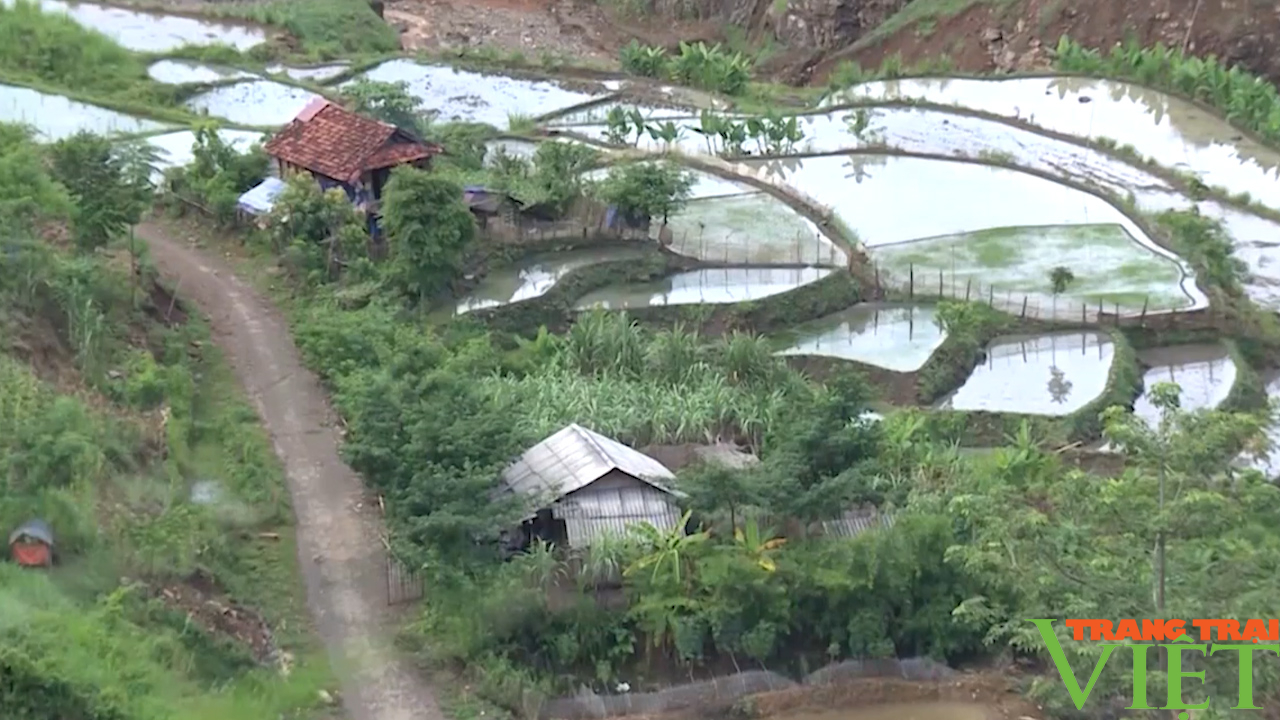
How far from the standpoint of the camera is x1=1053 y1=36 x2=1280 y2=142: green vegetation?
1069 inches

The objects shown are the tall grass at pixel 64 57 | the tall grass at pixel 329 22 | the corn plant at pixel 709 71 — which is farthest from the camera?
the tall grass at pixel 329 22

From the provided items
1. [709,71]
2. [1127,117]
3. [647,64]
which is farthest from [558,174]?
[1127,117]

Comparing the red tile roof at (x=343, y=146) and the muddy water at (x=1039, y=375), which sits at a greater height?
the red tile roof at (x=343, y=146)

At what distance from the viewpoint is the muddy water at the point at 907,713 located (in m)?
11.9

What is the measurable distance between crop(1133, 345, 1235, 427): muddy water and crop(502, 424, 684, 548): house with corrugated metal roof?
6.78 metres

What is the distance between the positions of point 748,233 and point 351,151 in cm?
534

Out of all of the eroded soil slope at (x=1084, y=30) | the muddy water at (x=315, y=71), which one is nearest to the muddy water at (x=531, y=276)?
the muddy water at (x=315, y=71)

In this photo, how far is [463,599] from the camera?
12.3m

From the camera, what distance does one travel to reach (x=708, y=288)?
2002 centimetres

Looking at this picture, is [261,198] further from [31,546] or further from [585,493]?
[31,546]

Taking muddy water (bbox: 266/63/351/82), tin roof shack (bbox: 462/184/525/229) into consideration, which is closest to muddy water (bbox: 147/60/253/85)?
muddy water (bbox: 266/63/351/82)

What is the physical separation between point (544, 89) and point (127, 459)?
1787cm

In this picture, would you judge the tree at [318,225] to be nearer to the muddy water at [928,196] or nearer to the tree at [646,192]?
the tree at [646,192]

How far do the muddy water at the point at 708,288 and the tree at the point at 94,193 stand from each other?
17.9ft
